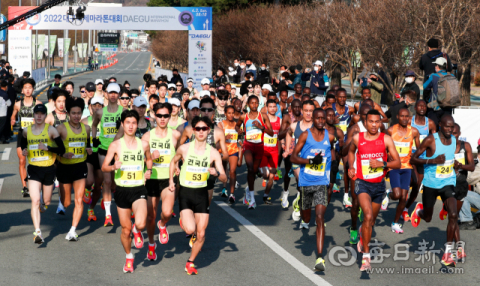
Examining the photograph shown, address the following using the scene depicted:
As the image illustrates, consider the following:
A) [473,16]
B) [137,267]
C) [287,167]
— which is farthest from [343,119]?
[473,16]

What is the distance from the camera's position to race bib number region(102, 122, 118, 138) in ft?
33.1

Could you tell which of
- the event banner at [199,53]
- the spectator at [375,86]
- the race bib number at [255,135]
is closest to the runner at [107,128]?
the race bib number at [255,135]

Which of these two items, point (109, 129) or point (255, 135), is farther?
point (255, 135)

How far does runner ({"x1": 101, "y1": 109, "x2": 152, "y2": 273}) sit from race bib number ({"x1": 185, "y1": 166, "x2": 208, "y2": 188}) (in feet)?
1.71

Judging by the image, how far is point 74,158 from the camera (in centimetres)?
894

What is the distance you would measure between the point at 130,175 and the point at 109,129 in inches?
118

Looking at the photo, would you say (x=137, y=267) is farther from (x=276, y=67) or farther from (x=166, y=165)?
(x=276, y=67)

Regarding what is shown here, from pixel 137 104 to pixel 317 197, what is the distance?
136 inches

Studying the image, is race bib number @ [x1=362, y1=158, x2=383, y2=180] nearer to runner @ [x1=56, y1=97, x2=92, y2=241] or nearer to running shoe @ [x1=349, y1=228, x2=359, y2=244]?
running shoe @ [x1=349, y1=228, x2=359, y2=244]

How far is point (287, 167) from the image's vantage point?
11391mm

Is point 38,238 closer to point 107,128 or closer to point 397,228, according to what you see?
point 107,128

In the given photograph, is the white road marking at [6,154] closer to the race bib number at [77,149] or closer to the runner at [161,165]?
the race bib number at [77,149]

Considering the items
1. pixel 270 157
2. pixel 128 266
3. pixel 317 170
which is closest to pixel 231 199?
pixel 270 157

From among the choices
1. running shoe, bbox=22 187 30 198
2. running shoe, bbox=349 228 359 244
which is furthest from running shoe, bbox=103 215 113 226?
running shoe, bbox=349 228 359 244
